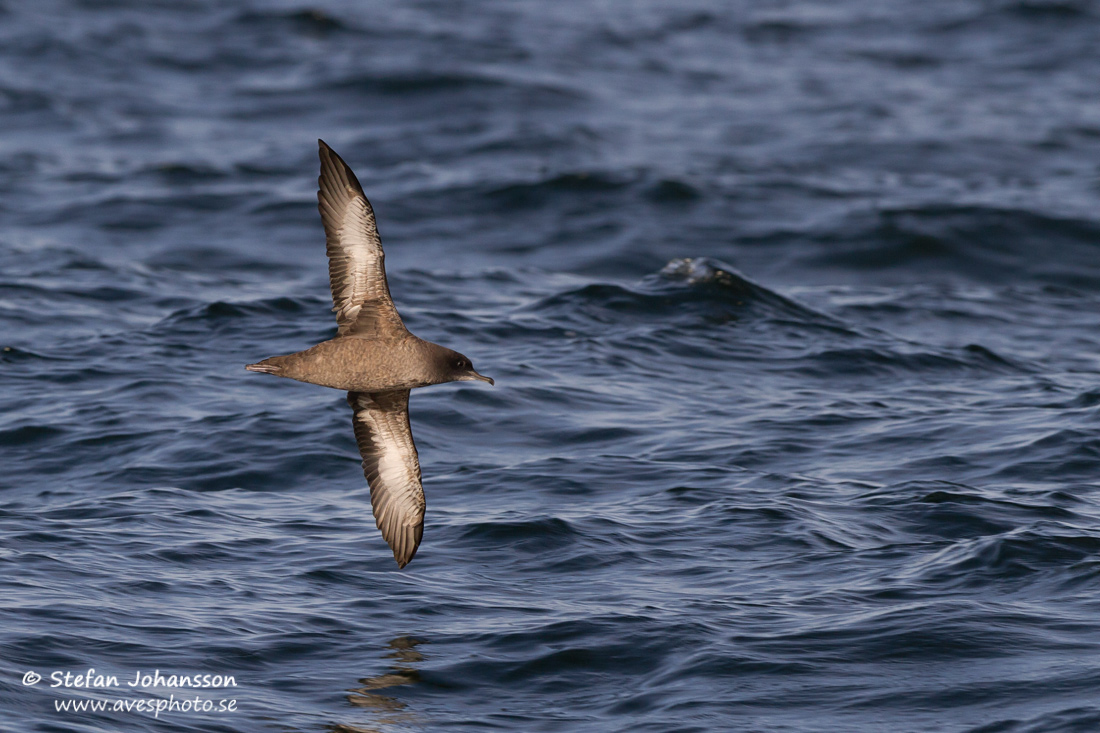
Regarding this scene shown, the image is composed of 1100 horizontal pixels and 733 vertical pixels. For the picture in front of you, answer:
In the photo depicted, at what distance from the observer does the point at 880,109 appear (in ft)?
78.2

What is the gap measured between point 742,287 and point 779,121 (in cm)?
882

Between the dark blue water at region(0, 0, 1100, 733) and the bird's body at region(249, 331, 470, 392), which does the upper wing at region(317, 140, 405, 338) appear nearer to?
the bird's body at region(249, 331, 470, 392)

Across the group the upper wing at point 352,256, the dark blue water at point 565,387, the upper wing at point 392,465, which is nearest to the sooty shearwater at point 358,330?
the upper wing at point 352,256

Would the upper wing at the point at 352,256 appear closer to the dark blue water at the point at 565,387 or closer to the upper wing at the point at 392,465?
the upper wing at the point at 392,465

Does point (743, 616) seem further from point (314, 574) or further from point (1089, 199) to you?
point (1089, 199)

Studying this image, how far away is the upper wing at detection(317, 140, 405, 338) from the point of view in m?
7.96

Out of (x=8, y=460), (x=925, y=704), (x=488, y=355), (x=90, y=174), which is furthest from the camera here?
(x=90, y=174)

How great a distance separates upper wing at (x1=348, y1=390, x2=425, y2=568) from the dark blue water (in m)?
0.51

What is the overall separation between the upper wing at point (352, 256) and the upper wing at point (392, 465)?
0.76 meters

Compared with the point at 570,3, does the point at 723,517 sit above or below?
below

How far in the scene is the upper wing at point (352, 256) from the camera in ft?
26.1

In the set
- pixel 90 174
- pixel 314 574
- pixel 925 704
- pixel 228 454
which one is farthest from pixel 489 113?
pixel 925 704

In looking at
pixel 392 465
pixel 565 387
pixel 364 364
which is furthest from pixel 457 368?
pixel 565 387

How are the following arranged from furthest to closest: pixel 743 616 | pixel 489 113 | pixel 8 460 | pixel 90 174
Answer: pixel 489 113, pixel 90 174, pixel 8 460, pixel 743 616
